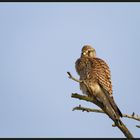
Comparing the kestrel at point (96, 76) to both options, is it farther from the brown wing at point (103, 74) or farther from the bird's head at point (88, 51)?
the bird's head at point (88, 51)

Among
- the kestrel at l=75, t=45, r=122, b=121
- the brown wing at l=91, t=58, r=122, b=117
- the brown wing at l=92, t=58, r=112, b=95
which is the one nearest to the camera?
the kestrel at l=75, t=45, r=122, b=121

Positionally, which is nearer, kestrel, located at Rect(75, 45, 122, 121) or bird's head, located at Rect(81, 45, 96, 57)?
kestrel, located at Rect(75, 45, 122, 121)

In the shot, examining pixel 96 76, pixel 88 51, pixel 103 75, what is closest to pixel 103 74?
pixel 103 75

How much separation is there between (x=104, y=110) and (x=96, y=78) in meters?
3.64

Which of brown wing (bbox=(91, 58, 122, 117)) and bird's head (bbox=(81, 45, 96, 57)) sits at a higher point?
bird's head (bbox=(81, 45, 96, 57))

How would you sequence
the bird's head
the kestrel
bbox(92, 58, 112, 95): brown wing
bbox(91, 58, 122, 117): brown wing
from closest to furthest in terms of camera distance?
the kestrel < bbox(91, 58, 122, 117): brown wing < bbox(92, 58, 112, 95): brown wing < the bird's head

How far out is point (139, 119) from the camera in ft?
11.2

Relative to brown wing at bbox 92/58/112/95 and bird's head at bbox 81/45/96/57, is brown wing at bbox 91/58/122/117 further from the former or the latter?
bird's head at bbox 81/45/96/57

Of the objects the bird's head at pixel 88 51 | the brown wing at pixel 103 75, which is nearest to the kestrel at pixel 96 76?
the brown wing at pixel 103 75

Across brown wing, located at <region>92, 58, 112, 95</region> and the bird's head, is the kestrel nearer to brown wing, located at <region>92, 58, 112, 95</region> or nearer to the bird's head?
brown wing, located at <region>92, 58, 112, 95</region>

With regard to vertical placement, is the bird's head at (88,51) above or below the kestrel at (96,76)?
above

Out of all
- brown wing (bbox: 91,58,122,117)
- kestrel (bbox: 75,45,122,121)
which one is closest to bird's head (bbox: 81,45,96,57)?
kestrel (bbox: 75,45,122,121)

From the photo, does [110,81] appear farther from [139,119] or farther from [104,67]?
[139,119]

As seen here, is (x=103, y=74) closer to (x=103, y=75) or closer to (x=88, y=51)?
(x=103, y=75)
